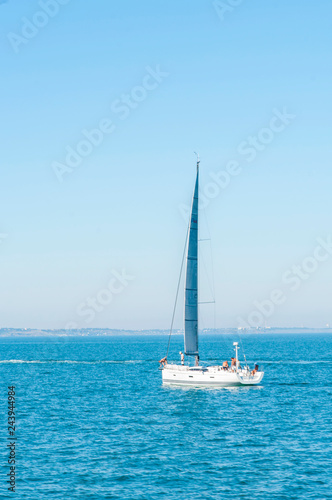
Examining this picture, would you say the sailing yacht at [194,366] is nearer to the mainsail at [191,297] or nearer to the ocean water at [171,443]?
the mainsail at [191,297]

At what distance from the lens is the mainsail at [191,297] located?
7444cm

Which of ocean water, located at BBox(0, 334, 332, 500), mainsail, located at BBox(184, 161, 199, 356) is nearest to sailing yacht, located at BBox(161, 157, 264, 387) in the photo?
mainsail, located at BBox(184, 161, 199, 356)

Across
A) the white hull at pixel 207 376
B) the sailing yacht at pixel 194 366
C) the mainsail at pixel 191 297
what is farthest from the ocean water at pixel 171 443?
the mainsail at pixel 191 297

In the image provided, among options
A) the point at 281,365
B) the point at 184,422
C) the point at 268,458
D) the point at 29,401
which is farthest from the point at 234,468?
the point at 281,365

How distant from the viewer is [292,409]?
A: 59.6 m

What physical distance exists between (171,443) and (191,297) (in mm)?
31079

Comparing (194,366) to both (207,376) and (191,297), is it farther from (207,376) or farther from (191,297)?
(191,297)

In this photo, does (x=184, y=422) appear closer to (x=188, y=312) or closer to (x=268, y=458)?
(x=268, y=458)

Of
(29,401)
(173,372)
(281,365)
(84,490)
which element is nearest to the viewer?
(84,490)

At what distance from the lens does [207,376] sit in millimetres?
71312

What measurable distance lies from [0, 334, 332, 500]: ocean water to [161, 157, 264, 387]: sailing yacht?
1.40 metres

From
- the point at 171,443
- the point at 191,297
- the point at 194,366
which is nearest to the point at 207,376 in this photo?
the point at 194,366

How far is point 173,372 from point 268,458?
110 ft

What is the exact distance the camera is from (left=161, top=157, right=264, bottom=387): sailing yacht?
71688mm
